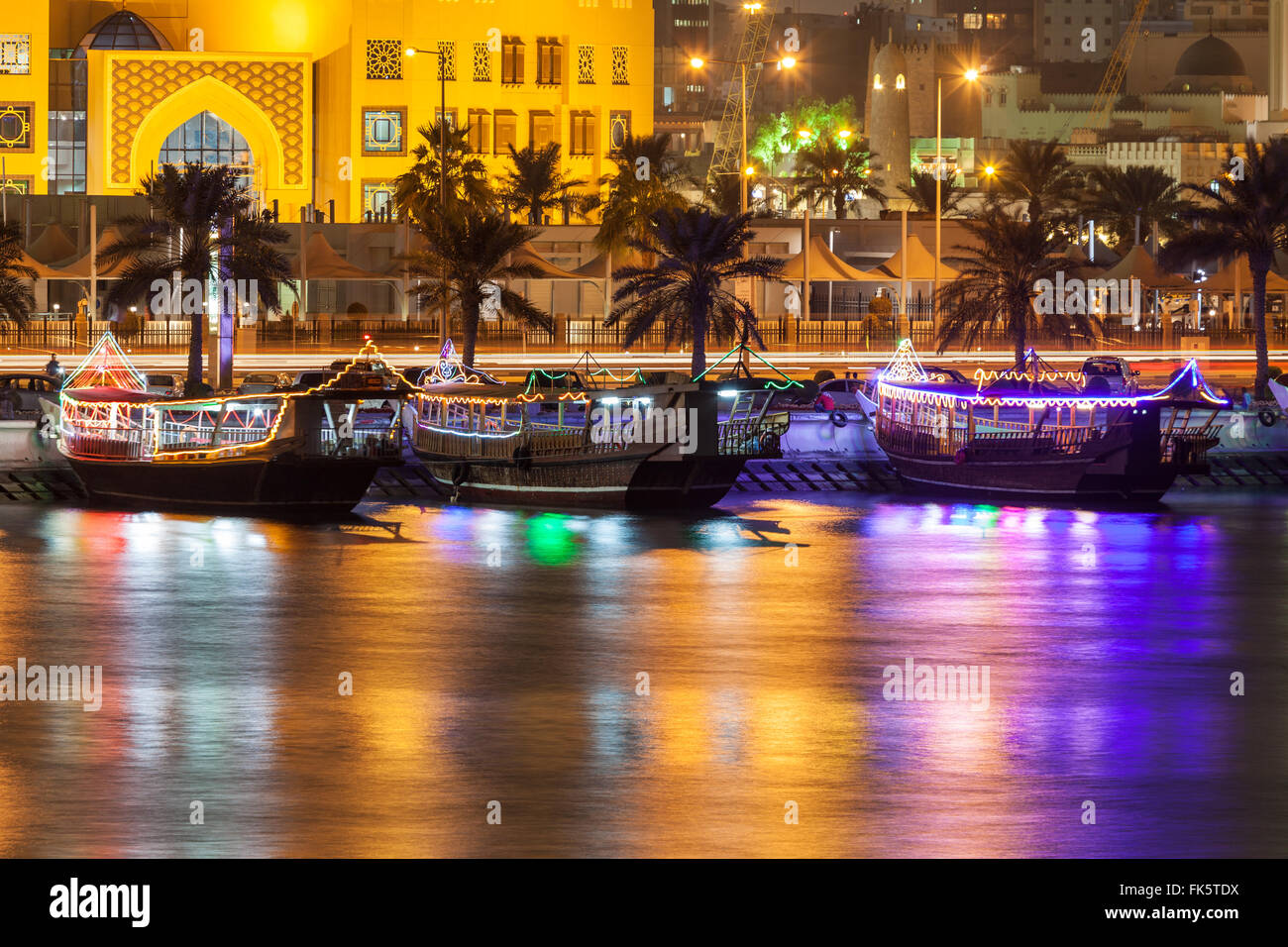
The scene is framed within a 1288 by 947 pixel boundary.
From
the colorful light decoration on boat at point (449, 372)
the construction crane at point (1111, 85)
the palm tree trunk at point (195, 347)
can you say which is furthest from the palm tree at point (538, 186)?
the construction crane at point (1111, 85)

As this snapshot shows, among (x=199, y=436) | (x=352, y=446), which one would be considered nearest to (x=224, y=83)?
(x=199, y=436)

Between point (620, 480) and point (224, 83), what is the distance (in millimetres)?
59326

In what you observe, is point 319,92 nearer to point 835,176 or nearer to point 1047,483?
point 835,176

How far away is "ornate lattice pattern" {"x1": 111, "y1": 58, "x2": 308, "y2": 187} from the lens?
3671 inches

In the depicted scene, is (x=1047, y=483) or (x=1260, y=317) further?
(x=1260, y=317)

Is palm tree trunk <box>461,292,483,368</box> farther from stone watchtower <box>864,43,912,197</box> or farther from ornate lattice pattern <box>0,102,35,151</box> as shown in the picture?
stone watchtower <box>864,43,912,197</box>

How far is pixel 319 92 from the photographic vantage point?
9838cm

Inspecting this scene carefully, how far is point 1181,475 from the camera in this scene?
46438 millimetres

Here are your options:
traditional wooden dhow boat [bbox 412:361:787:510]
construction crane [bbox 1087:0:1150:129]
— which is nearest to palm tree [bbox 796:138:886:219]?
traditional wooden dhow boat [bbox 412:361:787:510]

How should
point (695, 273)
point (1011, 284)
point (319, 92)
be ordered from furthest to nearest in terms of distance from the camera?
point (319, 92)
point (1011, 284)
point (695, 273)

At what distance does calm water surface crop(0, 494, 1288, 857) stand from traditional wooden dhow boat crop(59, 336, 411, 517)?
1.31m

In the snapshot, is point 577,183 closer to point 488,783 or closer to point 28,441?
point 28,441
